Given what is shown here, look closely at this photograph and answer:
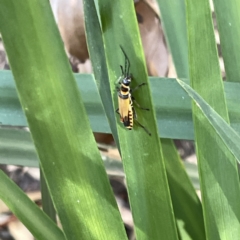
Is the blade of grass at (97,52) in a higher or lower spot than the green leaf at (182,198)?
higher

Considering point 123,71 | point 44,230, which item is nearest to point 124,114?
point 123,71

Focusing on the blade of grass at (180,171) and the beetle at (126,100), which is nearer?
the beetle at (126,100)

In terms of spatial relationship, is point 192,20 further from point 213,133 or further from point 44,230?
point 44,230

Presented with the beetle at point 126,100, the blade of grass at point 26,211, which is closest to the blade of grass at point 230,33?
the beetle at point 126,100

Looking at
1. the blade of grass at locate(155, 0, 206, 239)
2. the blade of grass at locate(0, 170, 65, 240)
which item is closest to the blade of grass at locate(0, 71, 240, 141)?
the blade of grass at locate(155, 0, 206, 239)

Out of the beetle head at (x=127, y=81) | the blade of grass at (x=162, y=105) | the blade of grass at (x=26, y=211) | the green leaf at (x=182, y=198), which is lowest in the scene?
the green leaf at (x=182, y=198)

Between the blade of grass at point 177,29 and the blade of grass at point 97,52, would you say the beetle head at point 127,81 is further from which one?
the blade of grass at point 177,29
